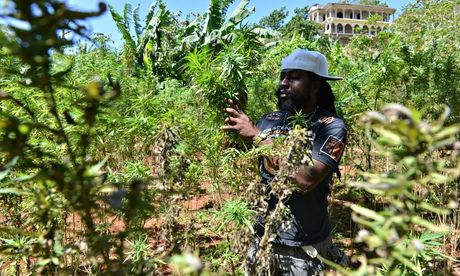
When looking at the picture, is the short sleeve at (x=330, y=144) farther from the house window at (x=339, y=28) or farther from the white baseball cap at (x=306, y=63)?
the house window at (x=339, y=28)

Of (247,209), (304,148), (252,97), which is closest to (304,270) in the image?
(247,209)

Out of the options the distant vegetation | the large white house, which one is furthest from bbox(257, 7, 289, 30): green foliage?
the distant vegetation

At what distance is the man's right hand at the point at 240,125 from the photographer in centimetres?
175

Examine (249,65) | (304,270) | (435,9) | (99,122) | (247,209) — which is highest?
(435,9)

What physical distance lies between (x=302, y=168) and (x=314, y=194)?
26 cm

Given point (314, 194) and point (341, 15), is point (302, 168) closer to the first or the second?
point (314, 194)

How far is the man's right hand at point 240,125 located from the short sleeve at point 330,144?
0.23 metres

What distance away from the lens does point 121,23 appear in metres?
10.4

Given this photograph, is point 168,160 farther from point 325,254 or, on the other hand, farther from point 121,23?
point 121,23

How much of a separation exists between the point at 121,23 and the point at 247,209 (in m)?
9.42

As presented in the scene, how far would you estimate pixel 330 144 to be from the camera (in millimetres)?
1744

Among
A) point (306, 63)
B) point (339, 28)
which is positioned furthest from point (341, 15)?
point (306, 63)

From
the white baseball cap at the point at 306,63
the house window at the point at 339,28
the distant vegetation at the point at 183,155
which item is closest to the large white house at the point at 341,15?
the house window at the point at 339,28

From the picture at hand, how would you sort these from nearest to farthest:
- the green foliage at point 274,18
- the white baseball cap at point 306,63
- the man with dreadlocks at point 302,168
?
the man with dreadlocks at point 302,168 → the white baseball cap at point 306,63 → the green foliage at point 274,18
